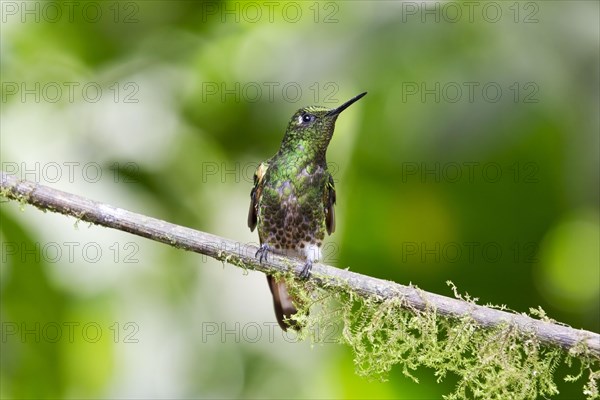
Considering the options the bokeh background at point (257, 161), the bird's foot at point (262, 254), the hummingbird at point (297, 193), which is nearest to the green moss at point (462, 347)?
the bird's foot at point (262, 254)

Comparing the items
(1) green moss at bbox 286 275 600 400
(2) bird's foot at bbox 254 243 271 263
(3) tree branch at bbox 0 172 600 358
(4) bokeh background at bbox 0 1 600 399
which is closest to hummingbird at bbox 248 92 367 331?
(4) bokeh background at bbox 0 1 600 399

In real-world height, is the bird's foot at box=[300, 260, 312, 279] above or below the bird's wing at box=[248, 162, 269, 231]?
below

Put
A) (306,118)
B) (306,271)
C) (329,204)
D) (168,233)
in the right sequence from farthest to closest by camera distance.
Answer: (329,204) → (306,118) → (306,271) → (168,233)

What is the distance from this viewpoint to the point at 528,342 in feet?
8.19

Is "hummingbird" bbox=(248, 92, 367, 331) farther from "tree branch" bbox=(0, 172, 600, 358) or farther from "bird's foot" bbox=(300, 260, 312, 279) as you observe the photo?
"tree branch" bbox=(0, 172, 600, 358)

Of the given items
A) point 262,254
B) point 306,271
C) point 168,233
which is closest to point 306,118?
point 262,254

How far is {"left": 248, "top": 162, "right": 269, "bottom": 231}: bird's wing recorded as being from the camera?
3.79 m

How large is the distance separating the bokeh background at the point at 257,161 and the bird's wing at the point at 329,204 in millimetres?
86

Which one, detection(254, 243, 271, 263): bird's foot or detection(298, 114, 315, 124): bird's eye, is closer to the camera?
detection(254, 243, 271, 263): bird's foot

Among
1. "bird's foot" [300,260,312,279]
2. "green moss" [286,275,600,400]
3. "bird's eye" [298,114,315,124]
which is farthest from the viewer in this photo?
"bird's eye" [298,114,315,124]

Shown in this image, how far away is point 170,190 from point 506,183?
191cm

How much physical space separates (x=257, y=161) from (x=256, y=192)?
25.9 inches

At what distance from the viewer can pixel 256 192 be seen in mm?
3830

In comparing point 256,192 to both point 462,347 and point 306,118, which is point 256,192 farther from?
point 462,347
